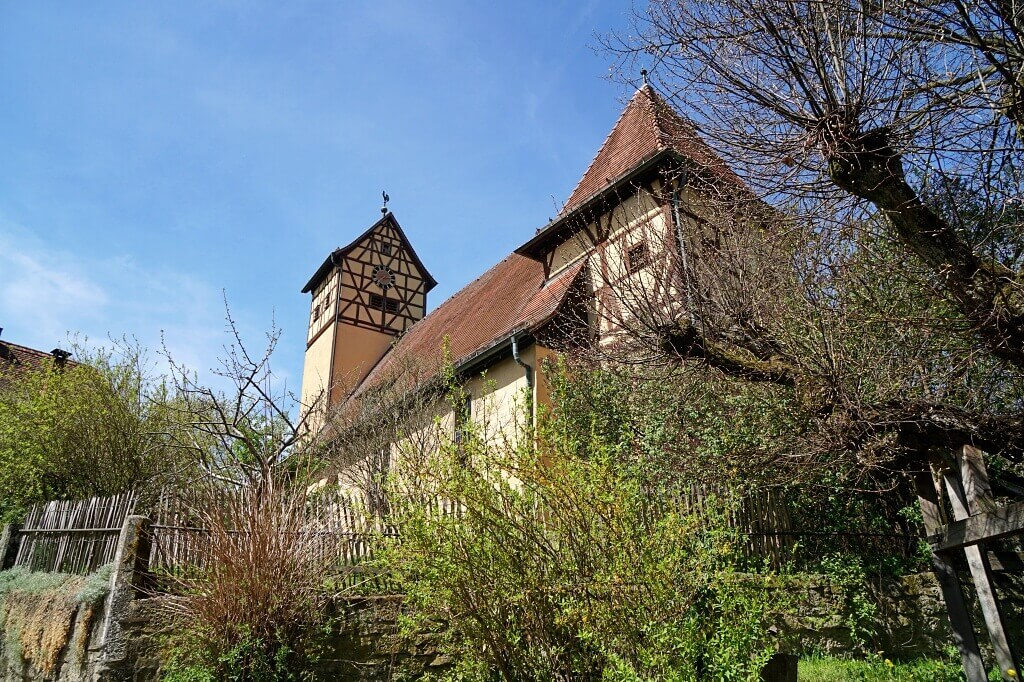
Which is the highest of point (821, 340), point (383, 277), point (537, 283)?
point (383, 277)

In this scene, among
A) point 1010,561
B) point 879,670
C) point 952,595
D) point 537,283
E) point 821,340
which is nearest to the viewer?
point 952,595

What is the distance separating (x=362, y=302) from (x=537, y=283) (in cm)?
1140

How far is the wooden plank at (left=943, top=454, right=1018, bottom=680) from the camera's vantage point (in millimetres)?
5188

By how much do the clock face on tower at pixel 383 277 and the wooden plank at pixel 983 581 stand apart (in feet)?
71.6

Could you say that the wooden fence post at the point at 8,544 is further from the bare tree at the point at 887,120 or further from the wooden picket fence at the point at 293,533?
the bare tree at the point at 887,120

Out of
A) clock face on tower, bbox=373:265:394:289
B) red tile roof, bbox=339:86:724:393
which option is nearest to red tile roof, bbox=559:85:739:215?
red tile roof, bbox=339:86:724:393

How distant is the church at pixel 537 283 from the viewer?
7.26m

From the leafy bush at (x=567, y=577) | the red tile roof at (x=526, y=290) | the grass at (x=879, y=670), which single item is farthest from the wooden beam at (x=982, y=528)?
the red tile roof at (x=526, y=290)

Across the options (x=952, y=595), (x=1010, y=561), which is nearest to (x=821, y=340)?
(x=952, y=595)

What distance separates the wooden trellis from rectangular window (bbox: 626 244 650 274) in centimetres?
319

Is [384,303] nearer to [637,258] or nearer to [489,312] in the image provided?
[489,312]

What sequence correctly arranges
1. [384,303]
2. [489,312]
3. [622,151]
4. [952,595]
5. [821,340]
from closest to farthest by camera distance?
[952,595] < [821,340] < [622,151] < [489,312] < [384,303]

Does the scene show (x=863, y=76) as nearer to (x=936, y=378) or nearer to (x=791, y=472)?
(x=936, y=378)

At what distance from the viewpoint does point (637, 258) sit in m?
8.63
